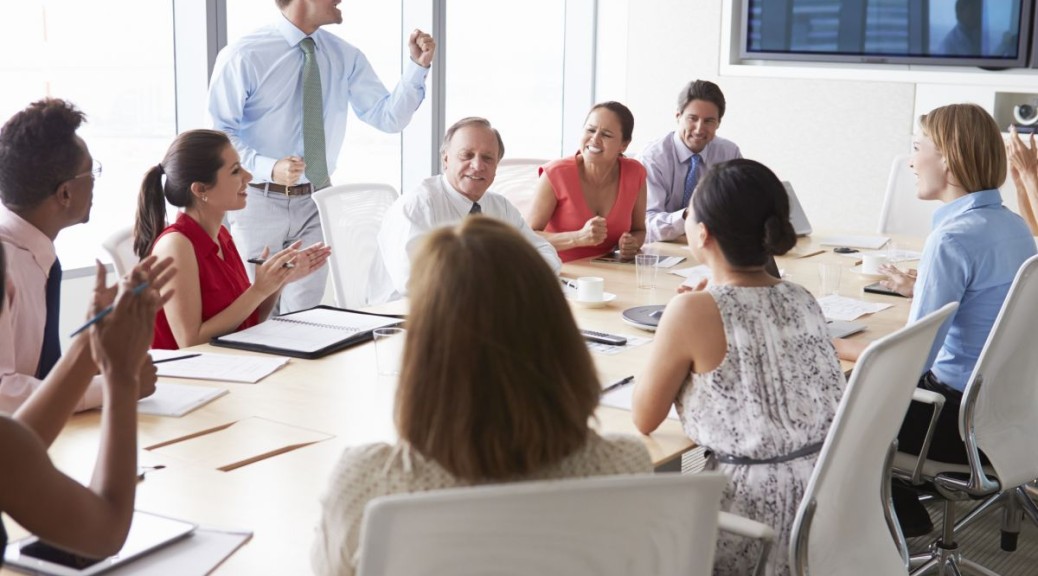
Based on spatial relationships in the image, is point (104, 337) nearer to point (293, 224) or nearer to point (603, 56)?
point (293, 224)

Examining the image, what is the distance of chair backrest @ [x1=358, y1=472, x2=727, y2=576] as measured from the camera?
1190 millimetres

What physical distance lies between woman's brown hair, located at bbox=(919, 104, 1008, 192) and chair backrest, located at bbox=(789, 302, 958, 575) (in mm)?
1124

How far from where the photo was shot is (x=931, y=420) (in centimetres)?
274

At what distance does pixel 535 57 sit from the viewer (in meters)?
7.27

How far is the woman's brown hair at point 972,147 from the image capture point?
3048 mm

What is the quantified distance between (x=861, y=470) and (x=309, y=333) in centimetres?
141

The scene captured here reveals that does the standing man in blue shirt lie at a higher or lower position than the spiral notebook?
higher

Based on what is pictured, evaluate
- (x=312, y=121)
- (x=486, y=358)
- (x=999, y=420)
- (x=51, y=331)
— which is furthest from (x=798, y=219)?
(x=486, y=358)

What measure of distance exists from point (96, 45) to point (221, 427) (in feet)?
10.1

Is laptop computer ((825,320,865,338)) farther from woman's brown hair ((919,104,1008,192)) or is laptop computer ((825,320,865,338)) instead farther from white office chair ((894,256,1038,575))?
woman's brown hair ((919,104,1008,192))

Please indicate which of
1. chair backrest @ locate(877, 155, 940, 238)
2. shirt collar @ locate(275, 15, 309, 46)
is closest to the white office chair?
Result: chair backrest @ locate(877, 155, 940, 238)

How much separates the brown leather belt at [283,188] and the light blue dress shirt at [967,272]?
91.9 inches

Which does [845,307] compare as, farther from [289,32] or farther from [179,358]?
[289,32]

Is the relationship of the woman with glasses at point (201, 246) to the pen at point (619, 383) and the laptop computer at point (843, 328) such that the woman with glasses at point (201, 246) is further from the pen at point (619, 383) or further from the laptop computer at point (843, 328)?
the laptop computer at point (843, 328)
